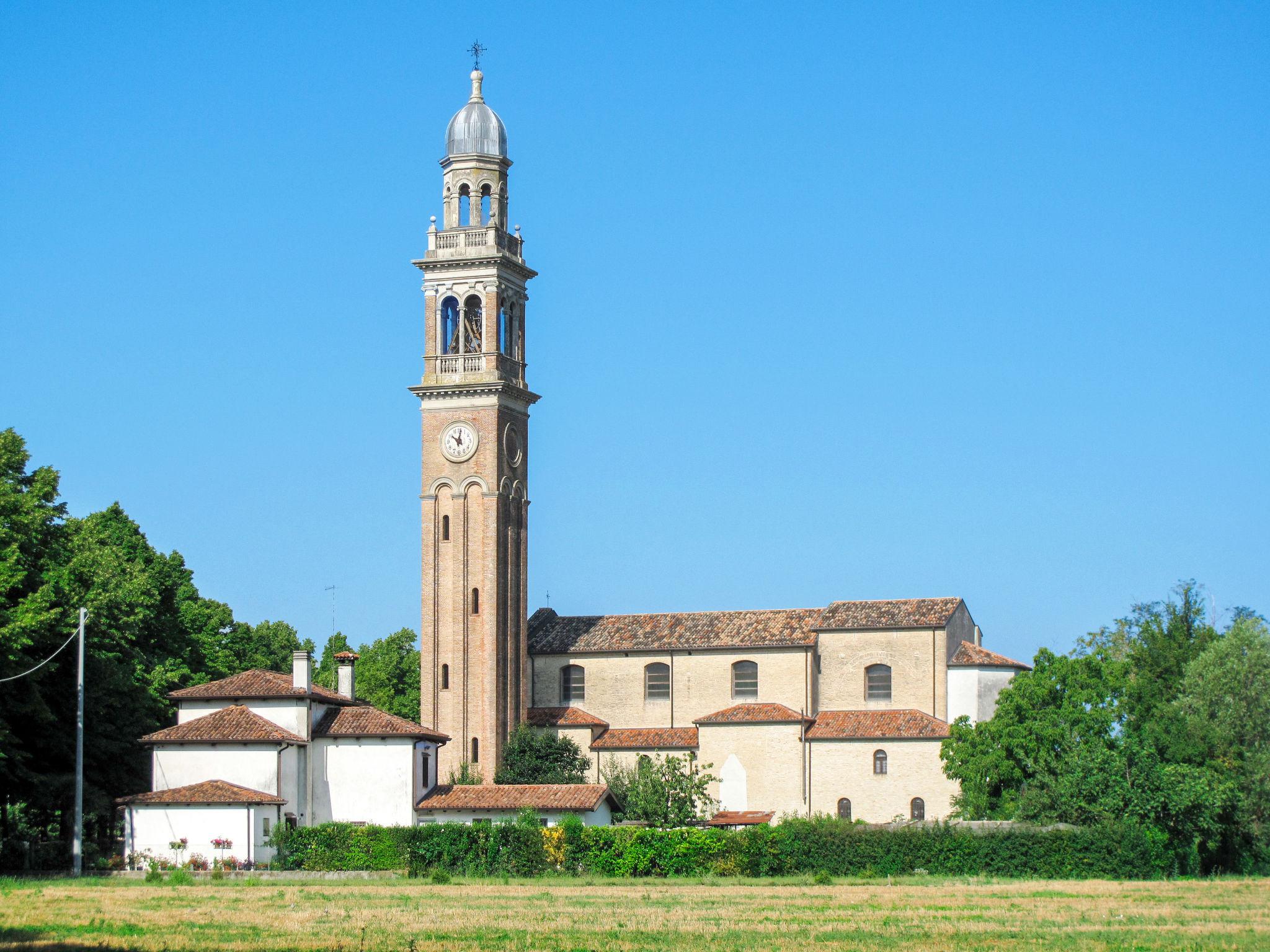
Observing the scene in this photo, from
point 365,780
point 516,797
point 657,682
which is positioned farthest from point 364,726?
point 657,682

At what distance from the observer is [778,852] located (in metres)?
52.8

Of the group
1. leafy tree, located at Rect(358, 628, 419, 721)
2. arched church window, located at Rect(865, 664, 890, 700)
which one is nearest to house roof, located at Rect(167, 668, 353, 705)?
arched church window, located at Rect(865, 664, 890, 700)

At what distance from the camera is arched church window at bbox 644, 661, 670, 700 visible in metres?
73.1

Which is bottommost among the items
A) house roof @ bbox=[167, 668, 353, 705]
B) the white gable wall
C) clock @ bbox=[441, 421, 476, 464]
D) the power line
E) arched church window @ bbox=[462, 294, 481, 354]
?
the white gable wall

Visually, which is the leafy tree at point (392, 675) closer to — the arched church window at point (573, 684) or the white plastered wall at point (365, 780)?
the arched church window at point (573, 684)

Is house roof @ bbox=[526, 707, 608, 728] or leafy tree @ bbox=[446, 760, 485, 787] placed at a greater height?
house roof @ bbox=[526, 707, 608, 728]

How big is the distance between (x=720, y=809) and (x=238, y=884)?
2401 centimetres

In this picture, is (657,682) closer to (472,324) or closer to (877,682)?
(877,682)

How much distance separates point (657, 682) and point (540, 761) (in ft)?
25.3

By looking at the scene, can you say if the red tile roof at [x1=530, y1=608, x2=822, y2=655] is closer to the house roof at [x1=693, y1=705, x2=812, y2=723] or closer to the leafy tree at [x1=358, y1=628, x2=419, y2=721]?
the house roof at [x1=693, y1=705, x2=812, y2=723]

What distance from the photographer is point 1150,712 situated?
70.4m

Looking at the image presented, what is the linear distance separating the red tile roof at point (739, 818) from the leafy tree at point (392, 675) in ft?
98.0

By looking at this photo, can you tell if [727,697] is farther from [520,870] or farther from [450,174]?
[450,174]

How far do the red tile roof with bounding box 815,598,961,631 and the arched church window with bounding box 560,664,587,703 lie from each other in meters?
10.5
